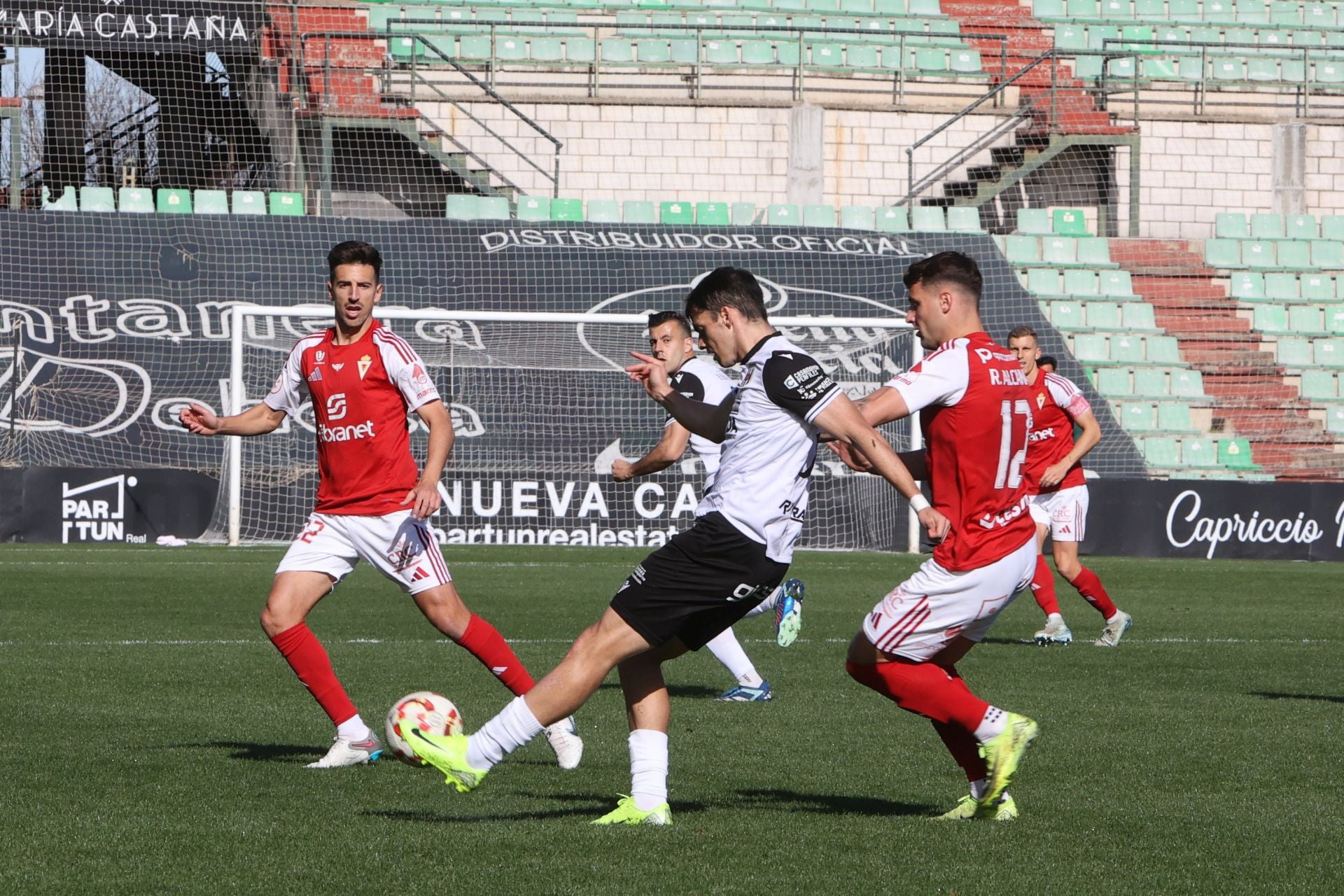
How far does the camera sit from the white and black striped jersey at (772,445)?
523cm

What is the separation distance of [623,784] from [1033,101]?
2304 centimetres

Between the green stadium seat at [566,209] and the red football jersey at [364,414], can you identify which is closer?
the red football jersey at [364,414]

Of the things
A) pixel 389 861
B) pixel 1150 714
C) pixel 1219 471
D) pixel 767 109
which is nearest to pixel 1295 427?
pixel 1219 471

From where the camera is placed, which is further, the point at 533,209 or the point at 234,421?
the point at 533,209

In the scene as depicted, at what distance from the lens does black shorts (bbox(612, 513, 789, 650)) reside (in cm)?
521

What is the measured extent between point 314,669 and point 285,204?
60.7ft

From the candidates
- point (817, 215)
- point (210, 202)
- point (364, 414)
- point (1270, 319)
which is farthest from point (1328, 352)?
point (364, 414)

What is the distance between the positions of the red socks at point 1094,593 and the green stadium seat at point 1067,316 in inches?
524

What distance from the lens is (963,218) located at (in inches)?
1012

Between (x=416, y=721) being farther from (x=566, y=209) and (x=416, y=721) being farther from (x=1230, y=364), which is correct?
(x=1230, y=364)

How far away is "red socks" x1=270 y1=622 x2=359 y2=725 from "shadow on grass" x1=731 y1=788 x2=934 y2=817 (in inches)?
64.4

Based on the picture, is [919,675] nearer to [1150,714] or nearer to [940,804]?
[940,804]

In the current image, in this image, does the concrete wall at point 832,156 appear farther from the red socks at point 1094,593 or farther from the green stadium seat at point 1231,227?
the red socks at point 1094,593

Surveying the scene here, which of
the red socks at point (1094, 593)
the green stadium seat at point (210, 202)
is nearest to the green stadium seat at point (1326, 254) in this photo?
the green stadium seat at point (210, 202)
